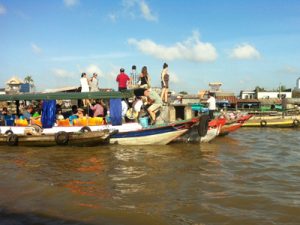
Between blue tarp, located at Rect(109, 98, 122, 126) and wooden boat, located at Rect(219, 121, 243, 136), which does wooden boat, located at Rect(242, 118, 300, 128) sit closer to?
wooden boat, located at Rect(219, 121, 243, 136)

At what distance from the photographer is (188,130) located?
526 inches

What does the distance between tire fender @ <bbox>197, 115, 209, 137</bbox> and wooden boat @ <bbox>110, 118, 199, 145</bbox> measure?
32 centimetres

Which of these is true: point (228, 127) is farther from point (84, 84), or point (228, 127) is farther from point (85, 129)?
point (85, 129)

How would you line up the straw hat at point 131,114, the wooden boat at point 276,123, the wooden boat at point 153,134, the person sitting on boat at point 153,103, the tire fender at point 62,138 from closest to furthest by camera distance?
1. the tire fender at point 62,138
2. the wooden boat at point 153,134
3. the person sitting on boat at point 153,103
4. the straw hat at point 131,114
5. the wooden boat at point 276,123

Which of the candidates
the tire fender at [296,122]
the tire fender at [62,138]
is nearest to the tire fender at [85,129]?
the tire fender at [62,138]

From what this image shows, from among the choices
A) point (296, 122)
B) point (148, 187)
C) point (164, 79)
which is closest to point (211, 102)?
point (164, 79)

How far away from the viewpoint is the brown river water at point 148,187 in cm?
557

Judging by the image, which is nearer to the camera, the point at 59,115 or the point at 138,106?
the point at 138,106

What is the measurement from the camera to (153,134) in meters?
12.7

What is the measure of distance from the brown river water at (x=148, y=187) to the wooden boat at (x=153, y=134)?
89 cm

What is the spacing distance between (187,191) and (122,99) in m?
7.43

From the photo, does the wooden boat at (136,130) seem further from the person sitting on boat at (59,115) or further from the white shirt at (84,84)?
the white shirt at (84,84)

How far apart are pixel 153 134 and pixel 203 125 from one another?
1.88 metres

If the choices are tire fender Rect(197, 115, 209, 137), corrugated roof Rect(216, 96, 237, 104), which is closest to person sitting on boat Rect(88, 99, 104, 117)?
tire fender Rect(197, 115, 209, 137)
